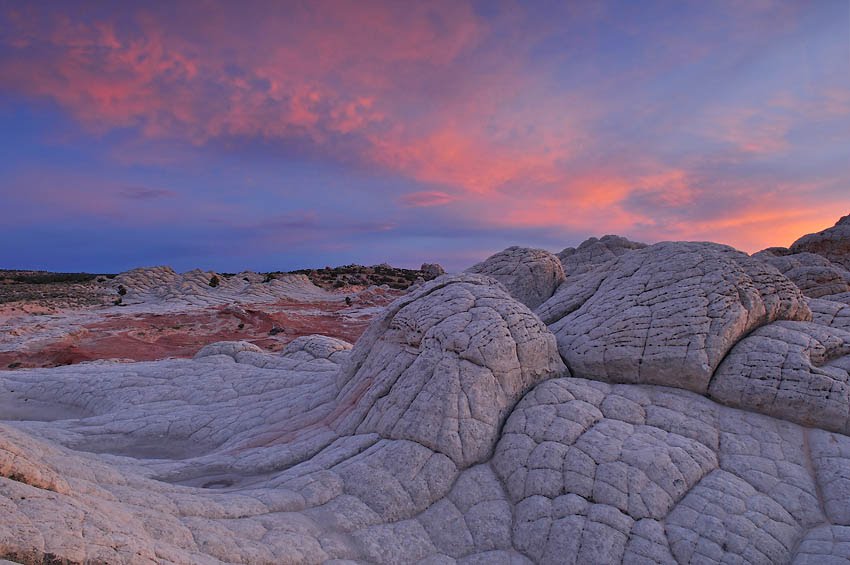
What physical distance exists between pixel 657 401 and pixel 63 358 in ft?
78.4

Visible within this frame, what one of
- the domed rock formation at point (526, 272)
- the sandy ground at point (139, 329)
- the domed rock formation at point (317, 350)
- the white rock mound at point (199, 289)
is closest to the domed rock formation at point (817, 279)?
the domed rock formation at point (526, 272)

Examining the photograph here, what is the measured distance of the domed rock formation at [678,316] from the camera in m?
Result: 8.93

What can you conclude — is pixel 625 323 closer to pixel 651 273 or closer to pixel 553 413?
pixel 651 273

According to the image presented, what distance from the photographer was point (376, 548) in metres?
6.25

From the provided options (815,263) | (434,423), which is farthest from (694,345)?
(815,263)

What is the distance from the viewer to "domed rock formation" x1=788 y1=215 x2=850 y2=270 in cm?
3141

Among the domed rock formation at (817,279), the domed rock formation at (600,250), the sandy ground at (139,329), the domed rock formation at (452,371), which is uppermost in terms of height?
the domed rock formation at (600,250)

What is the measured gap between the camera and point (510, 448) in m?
7.76

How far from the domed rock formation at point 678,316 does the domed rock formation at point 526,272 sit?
5269mm

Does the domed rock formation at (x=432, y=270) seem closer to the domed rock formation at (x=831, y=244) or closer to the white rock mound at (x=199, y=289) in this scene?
the white rock mound at (x=199, y=289)

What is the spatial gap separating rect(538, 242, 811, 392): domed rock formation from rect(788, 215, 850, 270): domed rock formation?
28094 millimetres

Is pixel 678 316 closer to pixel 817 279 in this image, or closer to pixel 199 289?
pixel 817 279

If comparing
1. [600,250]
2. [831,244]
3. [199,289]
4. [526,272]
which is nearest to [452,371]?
[526,272]

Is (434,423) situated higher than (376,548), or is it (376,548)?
(434,423)
